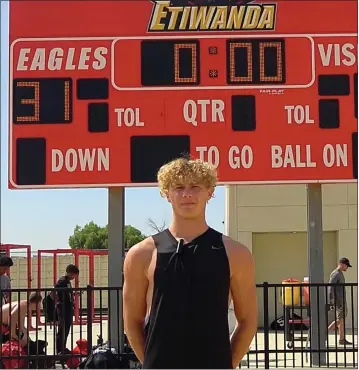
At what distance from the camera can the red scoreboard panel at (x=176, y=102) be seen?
8.06 metres

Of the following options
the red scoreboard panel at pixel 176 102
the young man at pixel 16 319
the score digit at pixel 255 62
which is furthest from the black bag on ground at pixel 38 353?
the score digit at pixel 255 62

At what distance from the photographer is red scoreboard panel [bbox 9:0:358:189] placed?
8062 millimetres

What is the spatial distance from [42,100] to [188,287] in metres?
5.82

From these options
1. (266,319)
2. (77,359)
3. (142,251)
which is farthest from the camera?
(77,359)

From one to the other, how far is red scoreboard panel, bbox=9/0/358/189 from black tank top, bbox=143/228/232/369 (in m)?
5.23

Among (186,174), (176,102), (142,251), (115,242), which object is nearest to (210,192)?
(186,174)

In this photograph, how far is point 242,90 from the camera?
811 cm

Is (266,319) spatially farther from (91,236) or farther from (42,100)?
(91,236)

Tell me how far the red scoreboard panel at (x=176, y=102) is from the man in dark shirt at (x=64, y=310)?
1564 millimetres

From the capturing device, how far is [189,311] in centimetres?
273

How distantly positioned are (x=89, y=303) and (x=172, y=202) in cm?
494

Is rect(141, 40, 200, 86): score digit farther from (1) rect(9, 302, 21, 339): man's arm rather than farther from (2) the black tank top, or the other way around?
(2) the black tank top

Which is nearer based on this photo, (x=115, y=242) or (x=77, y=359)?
(x=77, y=359)

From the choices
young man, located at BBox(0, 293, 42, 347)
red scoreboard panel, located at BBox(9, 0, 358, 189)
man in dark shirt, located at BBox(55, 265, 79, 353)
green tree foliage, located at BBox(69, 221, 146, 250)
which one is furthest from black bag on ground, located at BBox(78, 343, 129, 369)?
green tree foliage, located at BBox(69, 221, 146, 250)
